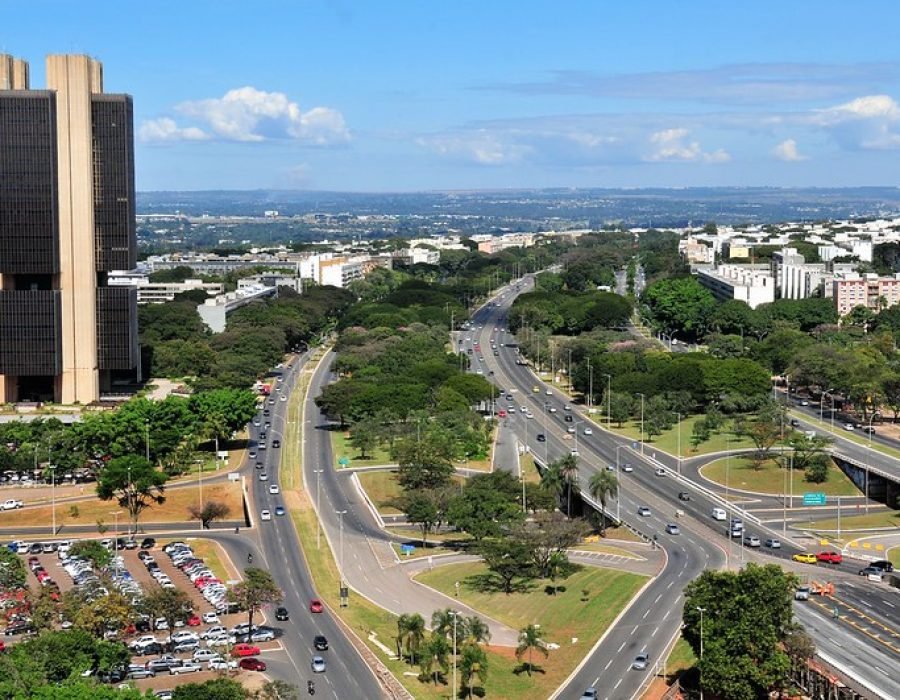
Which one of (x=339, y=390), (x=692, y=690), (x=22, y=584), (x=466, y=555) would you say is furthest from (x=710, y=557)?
(x=339, y=390)

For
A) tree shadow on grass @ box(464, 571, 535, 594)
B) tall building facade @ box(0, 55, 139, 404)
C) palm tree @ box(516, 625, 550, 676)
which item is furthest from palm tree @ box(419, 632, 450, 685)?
tall building facade @ box(0, 55, 139, 404)

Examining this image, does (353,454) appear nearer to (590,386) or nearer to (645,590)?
(590,386)

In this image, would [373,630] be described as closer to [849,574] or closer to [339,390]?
[849,574]

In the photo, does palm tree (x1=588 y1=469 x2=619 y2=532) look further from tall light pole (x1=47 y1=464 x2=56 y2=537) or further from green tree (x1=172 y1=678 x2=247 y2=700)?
green tree (x1=172 y1=678 x2=247 y2=700)

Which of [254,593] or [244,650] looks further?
[254,593]

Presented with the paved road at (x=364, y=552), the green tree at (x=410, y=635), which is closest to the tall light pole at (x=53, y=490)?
the paved road at (x=364, y=552)

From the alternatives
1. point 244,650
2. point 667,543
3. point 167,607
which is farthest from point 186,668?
point 667,543
